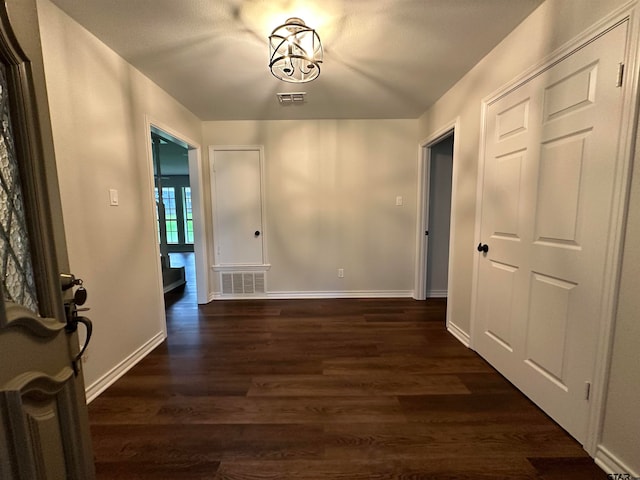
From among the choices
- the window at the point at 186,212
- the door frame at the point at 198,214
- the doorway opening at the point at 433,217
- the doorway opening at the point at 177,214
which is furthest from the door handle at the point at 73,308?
the window at the point at 186,212

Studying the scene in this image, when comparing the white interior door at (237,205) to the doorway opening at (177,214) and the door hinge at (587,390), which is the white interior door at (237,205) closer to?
the doorway opening at (177,214)

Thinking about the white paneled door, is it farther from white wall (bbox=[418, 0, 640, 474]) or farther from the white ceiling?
the white ceiling

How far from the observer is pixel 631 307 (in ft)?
3.69

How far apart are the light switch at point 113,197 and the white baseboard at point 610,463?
3.21 m

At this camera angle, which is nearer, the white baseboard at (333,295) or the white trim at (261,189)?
the white trim at (261,189)

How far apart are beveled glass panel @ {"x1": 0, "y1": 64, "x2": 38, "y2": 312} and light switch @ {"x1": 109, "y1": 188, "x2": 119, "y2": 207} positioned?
1.45 metres

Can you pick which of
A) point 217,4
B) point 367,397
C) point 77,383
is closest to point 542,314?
point 367,397

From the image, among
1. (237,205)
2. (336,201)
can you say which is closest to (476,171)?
(336,201)

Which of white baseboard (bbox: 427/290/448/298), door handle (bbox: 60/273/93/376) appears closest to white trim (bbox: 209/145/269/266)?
white baseboard (bbox: 427/290/448/298)

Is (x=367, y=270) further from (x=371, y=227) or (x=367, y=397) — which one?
(x=367, y=397)

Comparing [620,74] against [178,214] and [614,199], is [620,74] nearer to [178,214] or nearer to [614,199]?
[614,199]

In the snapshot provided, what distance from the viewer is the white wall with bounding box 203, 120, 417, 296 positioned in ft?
11.1

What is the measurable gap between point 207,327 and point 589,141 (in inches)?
129

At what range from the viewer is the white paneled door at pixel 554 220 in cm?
123
